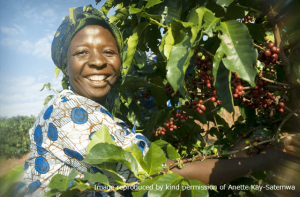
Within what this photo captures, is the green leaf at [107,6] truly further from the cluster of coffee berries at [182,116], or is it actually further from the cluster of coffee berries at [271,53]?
the cluster of coffee berries at [271,53]

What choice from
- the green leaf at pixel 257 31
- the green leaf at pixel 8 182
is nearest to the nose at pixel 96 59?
the green leaf at pixel 8 182

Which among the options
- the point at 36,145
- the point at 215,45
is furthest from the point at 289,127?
the point at 36,145

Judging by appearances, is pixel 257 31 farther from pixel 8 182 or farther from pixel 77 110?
pixel 8 182

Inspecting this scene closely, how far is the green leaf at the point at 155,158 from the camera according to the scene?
0.81m

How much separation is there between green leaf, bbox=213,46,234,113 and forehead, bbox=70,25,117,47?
2.92ft

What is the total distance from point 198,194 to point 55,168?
2.81 feet

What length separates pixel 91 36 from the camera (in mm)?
1335

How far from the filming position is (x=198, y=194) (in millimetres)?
715

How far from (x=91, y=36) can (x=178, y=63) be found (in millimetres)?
825

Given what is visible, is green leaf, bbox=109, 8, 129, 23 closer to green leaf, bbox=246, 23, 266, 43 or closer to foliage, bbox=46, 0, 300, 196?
foliage, bbox=46, 0, 300, 196

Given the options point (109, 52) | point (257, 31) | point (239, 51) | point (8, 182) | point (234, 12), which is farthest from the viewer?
point (109, 52)

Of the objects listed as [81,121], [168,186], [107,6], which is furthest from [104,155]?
[107,6]

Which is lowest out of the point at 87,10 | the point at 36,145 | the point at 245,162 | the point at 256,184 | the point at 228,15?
the point at 256,184

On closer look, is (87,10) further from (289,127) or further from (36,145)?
(289,127)
